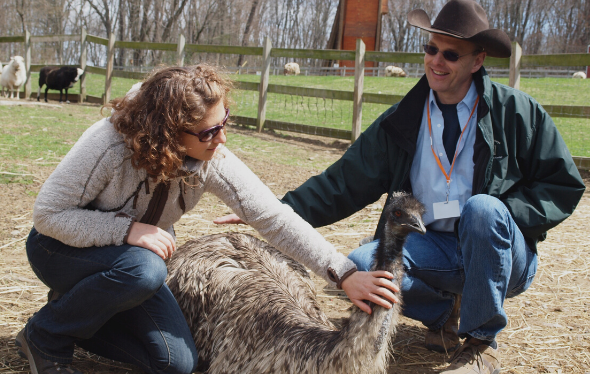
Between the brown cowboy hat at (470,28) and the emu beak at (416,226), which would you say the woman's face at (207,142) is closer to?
the emu beak at (416,226)

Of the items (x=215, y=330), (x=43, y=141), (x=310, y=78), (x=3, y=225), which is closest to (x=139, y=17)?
(x=310, y=78)

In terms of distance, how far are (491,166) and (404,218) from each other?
0.93 m

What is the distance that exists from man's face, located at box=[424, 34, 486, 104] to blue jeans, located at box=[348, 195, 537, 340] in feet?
2.74

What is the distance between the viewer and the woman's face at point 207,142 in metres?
2.79

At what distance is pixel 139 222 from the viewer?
2.95m

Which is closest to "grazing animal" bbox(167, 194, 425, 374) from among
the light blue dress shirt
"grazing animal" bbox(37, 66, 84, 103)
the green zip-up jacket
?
the green zip-up jacket

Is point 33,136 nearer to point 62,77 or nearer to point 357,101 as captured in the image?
point 357,101

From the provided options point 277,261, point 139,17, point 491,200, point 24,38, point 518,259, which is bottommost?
point 277,261

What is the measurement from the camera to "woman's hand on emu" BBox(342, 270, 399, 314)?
8.37 ft

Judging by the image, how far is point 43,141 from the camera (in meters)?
8.78

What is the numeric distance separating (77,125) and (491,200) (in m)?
9.67

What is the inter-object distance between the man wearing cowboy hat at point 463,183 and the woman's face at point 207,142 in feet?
2.00

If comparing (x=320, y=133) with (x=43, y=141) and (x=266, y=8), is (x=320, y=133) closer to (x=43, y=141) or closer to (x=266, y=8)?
(x=43, y=141)


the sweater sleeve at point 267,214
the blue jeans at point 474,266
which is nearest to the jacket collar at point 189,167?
the sweater sleeve at point 267,214
